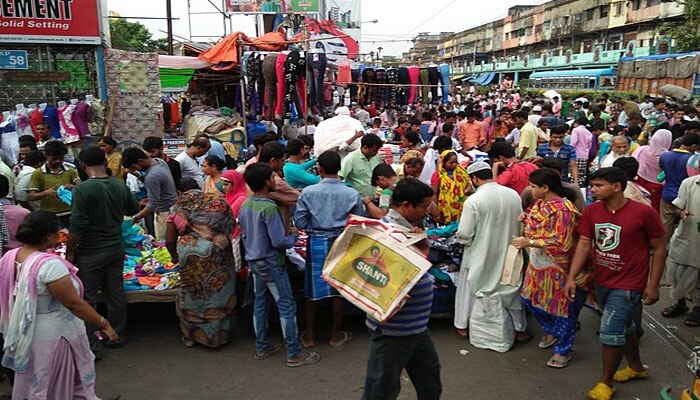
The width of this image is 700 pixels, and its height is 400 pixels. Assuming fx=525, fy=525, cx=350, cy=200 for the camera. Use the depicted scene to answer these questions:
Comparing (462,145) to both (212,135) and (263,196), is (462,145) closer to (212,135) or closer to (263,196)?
(212,135)

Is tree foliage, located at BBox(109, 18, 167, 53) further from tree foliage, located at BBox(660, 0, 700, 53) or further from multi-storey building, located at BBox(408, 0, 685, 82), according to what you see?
tree foliage, located at BBox(660, 0, 700, 53)

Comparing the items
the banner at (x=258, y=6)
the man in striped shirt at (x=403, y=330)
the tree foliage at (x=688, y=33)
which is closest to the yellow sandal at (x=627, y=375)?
the man in striped shirt at (x=403, y=330)

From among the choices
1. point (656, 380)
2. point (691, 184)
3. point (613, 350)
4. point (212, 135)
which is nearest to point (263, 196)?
point (613, 350)

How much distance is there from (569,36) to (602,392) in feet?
188

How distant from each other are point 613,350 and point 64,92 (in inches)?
372

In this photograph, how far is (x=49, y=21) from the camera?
28.7ft

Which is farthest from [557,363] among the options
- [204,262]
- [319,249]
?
[204,262]

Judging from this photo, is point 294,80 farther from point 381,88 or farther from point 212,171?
point 381,88

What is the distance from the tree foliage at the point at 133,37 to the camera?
3861 cm

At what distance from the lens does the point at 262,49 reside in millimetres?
11352

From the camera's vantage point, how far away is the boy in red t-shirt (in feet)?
11.6

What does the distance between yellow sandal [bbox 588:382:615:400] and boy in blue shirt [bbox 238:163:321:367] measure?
215 centimetres

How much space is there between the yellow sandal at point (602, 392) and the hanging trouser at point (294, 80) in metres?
6.77

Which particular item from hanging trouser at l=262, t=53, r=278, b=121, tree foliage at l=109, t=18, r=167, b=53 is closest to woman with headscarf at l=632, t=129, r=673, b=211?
Result: hanging trouser at l=262, t=53, r=278, b=121
